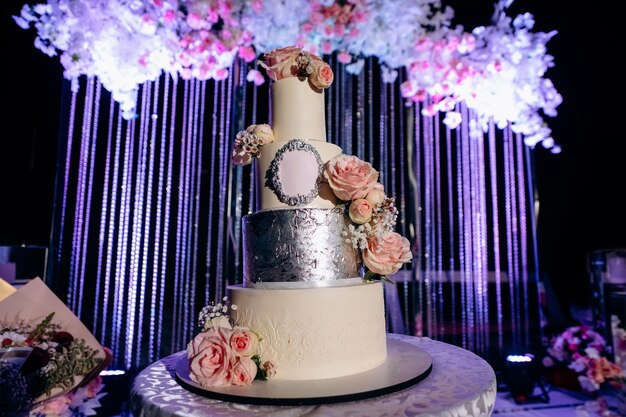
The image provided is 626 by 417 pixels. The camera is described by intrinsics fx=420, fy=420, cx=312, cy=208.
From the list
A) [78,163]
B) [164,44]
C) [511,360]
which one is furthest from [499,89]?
[78,163]

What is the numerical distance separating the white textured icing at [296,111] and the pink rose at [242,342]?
2.29ft

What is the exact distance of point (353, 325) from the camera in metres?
1.29

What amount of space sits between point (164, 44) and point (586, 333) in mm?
4544

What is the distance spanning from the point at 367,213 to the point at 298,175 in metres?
0.28

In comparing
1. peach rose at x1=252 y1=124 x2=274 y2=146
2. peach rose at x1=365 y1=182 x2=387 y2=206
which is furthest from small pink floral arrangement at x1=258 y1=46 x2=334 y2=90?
peach rose at x1=365 y1=182 x2=387 y2=206

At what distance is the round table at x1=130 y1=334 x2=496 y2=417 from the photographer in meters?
0.97

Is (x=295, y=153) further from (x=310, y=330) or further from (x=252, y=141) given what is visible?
(x=310, y=330)

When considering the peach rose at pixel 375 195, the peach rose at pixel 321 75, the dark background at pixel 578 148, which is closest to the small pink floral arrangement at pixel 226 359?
the peach rose at pixel 375 195

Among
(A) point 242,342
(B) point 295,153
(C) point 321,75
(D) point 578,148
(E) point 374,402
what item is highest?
(D) point 578,148

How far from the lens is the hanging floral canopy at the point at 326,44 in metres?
3.84

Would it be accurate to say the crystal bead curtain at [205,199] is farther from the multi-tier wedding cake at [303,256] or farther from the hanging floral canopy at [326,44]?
the multi-tier wedding cake at [303,256]

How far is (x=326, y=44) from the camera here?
421 centimetres

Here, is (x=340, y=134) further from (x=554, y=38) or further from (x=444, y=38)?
(x=554, y=38)

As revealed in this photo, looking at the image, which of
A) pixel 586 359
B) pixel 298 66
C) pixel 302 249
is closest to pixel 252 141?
pixel 298 66
